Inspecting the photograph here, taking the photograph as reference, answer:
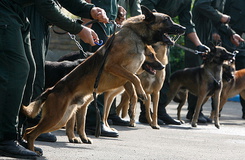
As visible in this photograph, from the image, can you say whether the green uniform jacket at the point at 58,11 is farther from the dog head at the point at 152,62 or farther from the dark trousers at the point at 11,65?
the dog head at the point at 152,62

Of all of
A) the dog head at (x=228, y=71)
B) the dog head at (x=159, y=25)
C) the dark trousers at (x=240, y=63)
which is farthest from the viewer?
the dark trousers at (x=240, y=63)

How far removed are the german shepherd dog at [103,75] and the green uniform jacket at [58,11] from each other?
72 centimetres

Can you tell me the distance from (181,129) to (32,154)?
4598 mm

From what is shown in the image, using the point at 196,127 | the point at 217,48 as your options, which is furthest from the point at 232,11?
the point at 196,127

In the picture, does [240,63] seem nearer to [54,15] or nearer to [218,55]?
[218,55]

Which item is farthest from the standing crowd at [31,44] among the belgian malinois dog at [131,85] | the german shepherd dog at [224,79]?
the german shepherd dog at [224,79]

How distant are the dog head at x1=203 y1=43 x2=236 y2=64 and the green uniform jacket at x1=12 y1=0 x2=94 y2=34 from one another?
5233 mm

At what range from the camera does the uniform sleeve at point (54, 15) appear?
4.79 m

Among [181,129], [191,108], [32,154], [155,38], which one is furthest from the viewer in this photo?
[191,108]

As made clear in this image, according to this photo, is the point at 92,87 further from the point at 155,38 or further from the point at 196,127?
the point at 196,127

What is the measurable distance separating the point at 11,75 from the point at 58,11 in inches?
29.0

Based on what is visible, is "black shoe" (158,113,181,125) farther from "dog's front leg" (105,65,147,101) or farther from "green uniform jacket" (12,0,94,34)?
"green uniform jacket" (12,0,94,34)

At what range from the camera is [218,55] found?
10.2 meters

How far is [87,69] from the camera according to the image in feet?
19.0
